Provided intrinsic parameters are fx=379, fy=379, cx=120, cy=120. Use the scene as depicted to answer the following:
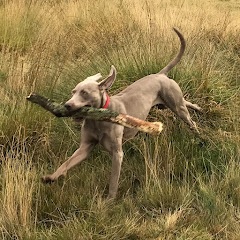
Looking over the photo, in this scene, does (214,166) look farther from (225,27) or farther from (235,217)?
(225,27)

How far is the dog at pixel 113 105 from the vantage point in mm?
3240

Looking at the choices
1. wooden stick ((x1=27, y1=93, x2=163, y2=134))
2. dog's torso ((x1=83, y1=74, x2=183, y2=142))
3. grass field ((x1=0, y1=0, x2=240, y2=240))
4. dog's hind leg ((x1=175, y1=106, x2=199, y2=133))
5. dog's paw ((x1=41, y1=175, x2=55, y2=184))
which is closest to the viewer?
grass field ((x1=0, y1=0, x2=240, y2=240))

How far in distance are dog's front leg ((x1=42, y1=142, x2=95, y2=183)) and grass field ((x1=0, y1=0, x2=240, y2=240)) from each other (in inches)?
4.1

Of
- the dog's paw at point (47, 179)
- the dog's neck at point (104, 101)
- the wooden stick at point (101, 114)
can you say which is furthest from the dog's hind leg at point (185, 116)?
the dog's paw at point (47, 179)

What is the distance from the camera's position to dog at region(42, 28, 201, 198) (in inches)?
128

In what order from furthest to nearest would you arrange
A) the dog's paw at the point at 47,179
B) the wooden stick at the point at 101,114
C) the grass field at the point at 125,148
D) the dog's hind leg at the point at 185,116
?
1. the dog's hind leg at the point at 185,116
2. the dog's paw at the point at 47,179
3. the wooden stick at the point at 101,114
4. the grass field at the point at 125,148

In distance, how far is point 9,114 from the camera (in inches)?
156


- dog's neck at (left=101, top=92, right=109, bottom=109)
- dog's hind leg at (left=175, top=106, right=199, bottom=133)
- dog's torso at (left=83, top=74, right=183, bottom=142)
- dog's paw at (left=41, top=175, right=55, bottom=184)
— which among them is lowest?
dog's hind leg at (left=175, top=106, right=199, bottom=133)

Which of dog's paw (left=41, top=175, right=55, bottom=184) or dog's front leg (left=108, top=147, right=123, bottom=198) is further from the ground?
dog's paw (left=41, top=175, right=55, bottom=184)

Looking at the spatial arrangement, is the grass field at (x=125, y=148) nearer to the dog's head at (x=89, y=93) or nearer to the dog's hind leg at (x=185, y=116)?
the dog's hind leg at (x=185, y=116)

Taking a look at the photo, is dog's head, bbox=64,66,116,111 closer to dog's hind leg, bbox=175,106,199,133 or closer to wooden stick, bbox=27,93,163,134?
wooden stick, bbox=27,93,163,134

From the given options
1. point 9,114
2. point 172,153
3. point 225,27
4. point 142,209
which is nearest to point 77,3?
point 225,27

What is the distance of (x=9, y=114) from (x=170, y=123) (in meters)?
1.83

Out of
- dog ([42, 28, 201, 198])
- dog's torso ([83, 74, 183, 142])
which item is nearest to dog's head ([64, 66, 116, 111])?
dog ([42, 28, 201, 198])
